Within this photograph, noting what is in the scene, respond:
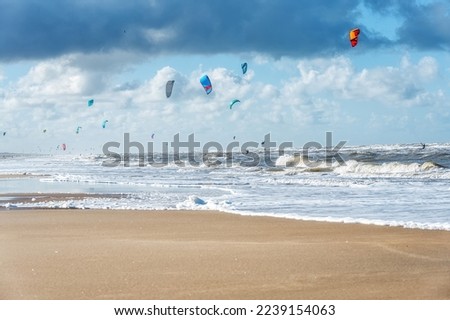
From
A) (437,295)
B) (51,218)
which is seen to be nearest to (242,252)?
(437,295)

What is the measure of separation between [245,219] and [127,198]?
20.8 feet

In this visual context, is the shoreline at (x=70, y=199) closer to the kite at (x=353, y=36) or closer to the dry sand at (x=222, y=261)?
the dry sand at (x=222, y=261)

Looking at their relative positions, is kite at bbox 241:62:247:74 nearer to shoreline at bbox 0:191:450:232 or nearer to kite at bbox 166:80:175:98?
kite at bbox 166:80:175:98

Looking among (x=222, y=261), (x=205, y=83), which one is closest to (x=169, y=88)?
(x=205, y=83)

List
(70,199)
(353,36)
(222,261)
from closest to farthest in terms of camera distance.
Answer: (222,261), (70,199), (353,36)

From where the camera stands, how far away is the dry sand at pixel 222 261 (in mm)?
5664

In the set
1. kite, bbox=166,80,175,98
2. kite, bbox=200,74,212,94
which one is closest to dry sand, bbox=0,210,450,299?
kite, bbox=166,80,175,98

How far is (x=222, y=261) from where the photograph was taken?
701 cm

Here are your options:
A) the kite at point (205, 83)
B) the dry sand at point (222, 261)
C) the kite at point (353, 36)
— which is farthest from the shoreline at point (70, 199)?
the kite at point (353, 36)

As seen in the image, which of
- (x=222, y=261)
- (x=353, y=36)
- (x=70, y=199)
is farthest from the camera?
(x=353, y=36)

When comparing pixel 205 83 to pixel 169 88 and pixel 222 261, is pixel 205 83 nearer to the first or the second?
pixel 169 88

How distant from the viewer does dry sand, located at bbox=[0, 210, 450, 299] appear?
5.66 meters

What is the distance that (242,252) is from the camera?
763 centimetres
